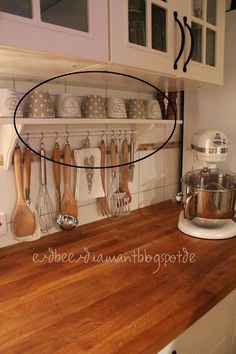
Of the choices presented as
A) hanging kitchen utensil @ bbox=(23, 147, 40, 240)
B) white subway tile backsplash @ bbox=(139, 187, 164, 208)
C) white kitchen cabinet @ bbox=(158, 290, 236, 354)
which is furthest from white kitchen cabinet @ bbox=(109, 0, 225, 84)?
white kitchen cabinet @ bbox=(158, 290, 236, 354)

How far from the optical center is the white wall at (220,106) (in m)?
1.30

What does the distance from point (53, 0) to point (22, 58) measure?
16 cm

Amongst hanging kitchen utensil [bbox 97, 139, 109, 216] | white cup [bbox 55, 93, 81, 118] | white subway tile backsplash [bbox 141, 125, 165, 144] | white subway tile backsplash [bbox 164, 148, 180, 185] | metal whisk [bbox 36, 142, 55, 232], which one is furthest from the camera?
white subway tile backsplash [bbox 164, 148, 180, 185]

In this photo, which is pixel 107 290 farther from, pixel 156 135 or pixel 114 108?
pixel 156 135

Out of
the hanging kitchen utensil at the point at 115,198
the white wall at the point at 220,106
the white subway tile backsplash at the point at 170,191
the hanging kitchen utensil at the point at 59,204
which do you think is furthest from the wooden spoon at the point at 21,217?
the white wall at the point at 220,106

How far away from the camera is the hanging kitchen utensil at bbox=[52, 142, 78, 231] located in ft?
3.55

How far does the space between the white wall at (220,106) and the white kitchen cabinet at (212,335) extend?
0.69 metres

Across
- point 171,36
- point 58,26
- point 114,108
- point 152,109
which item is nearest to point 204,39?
point 171,36

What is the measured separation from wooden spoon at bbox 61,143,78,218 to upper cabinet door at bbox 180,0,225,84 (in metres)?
0.53

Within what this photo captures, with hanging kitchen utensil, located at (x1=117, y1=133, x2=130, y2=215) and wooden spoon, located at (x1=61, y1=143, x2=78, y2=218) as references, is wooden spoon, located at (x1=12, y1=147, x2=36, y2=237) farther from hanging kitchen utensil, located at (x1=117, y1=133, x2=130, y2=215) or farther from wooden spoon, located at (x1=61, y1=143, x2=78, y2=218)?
hanging kitchen utensil, located at (x1=117, y1=133, x2=130, y2=215)

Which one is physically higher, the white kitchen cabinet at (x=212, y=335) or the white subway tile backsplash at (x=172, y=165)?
the white subway tile backsplash at (x=172, y=165)

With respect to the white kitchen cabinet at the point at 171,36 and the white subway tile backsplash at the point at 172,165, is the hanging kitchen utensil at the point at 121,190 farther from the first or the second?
the white kitchen cabinet at the point at 171,36

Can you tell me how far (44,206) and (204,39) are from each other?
0.90 metres

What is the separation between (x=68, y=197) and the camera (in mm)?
1140
